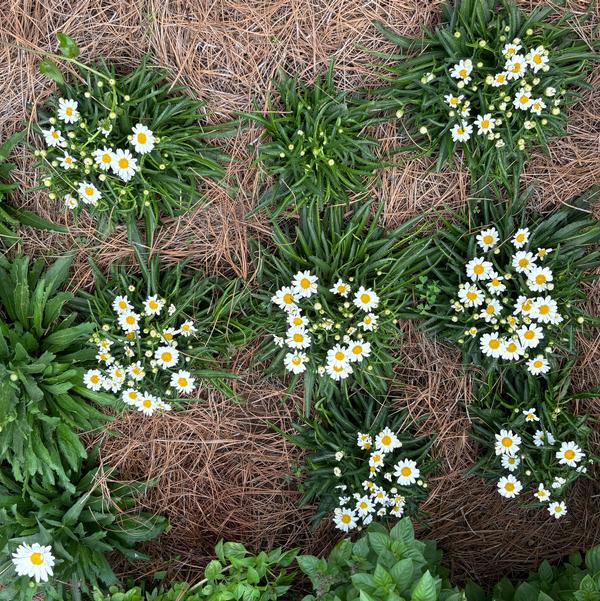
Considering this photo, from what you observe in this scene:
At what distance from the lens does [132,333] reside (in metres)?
2.77

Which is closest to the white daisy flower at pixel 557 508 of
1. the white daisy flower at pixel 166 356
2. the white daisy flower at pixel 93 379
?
the white daisy flower at pixel 166 356

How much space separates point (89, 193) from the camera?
2.65 meters

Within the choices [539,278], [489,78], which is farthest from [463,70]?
[539,278]

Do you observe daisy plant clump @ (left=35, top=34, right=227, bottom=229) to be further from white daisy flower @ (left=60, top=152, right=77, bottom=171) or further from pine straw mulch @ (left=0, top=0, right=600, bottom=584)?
pine straw mulch @ (left=0, top=0, right=600, bottom=584)

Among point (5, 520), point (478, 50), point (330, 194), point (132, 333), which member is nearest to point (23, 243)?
point (132, 333)

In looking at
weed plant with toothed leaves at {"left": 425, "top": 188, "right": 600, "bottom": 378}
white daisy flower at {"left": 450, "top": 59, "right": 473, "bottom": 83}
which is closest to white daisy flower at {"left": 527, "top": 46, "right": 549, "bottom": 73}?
white daisy flower at {"left": 450, "top": 59, "right": 473, "bottom": 83}

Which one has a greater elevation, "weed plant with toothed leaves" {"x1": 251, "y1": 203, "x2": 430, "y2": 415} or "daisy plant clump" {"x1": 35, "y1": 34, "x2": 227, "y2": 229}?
"daisy plant clump" {"x1": 35, "y1": 34, "x2": 227, "y2": 229}

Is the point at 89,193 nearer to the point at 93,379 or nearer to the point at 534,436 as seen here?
the point at 93,379

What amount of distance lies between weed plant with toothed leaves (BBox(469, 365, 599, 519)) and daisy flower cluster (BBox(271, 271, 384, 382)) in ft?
2.37

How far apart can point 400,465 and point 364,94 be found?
6.07ft

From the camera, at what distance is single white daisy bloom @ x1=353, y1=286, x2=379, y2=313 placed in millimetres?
2723

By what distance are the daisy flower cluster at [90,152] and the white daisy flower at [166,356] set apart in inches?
29.3

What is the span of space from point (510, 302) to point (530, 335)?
0.18 meters

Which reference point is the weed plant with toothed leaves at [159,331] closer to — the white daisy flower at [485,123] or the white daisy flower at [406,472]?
the white daisy flower at [406,472]
